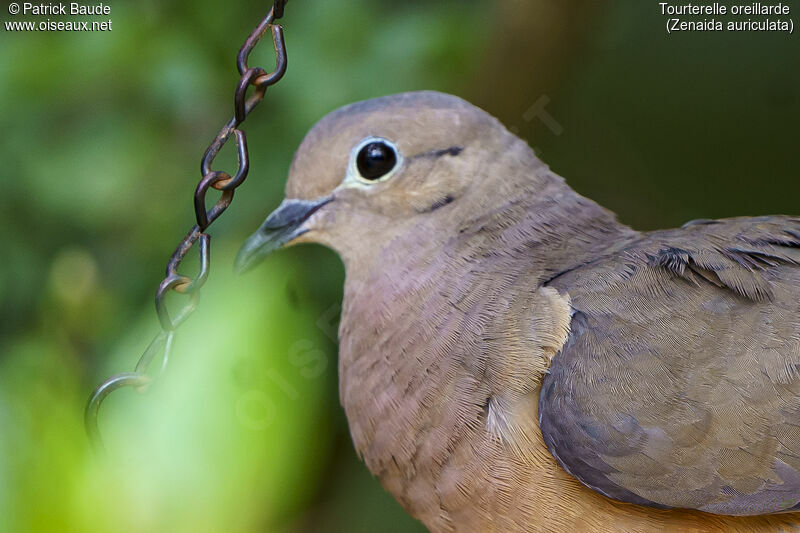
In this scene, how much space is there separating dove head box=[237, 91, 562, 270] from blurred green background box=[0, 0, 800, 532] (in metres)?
0.26

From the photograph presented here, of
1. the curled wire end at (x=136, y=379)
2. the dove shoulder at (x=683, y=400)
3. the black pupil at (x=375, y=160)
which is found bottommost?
the dove shoulder at (x=683, y=400)

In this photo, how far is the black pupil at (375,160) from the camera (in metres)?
1.45

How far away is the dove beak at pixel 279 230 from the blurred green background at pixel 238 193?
17 cm

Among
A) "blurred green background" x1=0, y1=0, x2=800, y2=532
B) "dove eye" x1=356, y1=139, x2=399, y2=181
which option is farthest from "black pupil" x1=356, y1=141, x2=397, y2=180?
"blurred green background" x1=0, y1=0, x2=800, y2=532

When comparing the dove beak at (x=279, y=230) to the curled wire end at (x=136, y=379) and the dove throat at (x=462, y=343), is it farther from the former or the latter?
the curled wire end at (x=136, y=379)

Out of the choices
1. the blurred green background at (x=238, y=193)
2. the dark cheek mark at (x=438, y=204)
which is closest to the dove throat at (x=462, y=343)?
the dark cheek mark at (x=438, y=204)

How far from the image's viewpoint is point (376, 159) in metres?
1.45

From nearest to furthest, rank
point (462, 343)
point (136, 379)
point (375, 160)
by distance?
point (136, 379), point (462, 343), point (375, 160)

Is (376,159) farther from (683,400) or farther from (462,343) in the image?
(683,400)

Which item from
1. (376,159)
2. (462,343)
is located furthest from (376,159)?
(462,343)

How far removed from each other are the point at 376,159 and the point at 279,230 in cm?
21

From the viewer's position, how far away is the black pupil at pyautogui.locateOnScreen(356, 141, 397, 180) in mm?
1445

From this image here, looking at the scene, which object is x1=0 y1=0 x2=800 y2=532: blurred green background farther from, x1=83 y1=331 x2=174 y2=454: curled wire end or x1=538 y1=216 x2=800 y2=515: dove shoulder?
x1=538 y1=216 x2=800 y2=515: dove shoulder

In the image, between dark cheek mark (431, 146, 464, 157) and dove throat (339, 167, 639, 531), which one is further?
dark cheek mark (431, 146, 464, 157)
